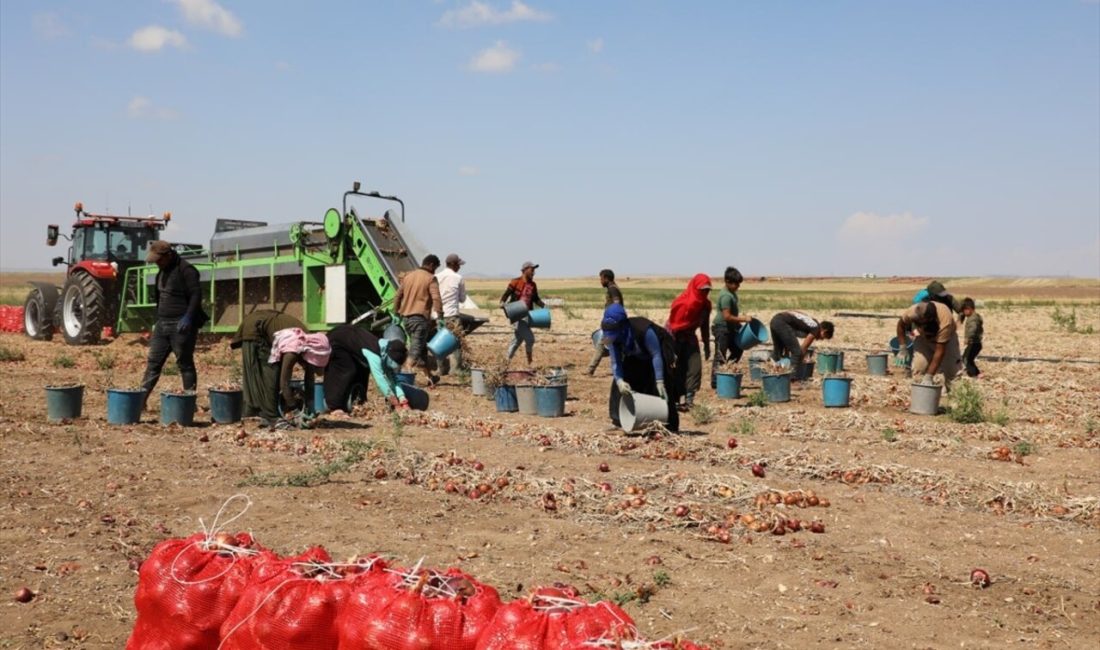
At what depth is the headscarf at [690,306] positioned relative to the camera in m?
12.2

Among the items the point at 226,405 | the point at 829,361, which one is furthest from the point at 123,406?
the point at 829,361

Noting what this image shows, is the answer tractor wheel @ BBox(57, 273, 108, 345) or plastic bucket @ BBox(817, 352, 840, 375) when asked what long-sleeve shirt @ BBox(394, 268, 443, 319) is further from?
tractor wheel @ BBox(57, 273, 108, 345)

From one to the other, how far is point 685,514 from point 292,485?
302cm

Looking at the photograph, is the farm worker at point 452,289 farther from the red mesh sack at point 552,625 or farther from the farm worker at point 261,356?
the red mesh sack at point 552,625

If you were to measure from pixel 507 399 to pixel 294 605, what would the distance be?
8.62 meters

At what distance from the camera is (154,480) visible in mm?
8203

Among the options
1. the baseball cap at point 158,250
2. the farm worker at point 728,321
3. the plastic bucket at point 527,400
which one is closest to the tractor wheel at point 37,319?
the baseball cap at point 158,250

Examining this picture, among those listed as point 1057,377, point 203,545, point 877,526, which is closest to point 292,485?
point 203,545

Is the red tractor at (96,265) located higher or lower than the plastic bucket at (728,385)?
higher

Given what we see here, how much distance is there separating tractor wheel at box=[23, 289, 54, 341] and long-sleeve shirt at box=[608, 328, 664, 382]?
56.8ft

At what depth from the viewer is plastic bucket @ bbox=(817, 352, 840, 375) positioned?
15727 millimetres

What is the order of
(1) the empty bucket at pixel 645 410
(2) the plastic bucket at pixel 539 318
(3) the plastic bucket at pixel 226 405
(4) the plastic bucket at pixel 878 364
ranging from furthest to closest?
(4) the plastic bucket at pixel 878 364
(2) the plastic bucket at pixel 539 318
(3) the plastic bucket at pixel 226 405
(1) the empty bucket at pixel 645 410

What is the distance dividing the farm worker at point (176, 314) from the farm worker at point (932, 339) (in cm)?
803

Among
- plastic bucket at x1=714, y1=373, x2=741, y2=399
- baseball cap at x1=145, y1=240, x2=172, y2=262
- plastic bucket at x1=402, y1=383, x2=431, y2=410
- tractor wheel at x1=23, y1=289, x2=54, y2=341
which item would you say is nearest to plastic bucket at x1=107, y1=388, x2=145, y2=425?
baseball cap at x1=145, y1=240, x2=172, y2=262
